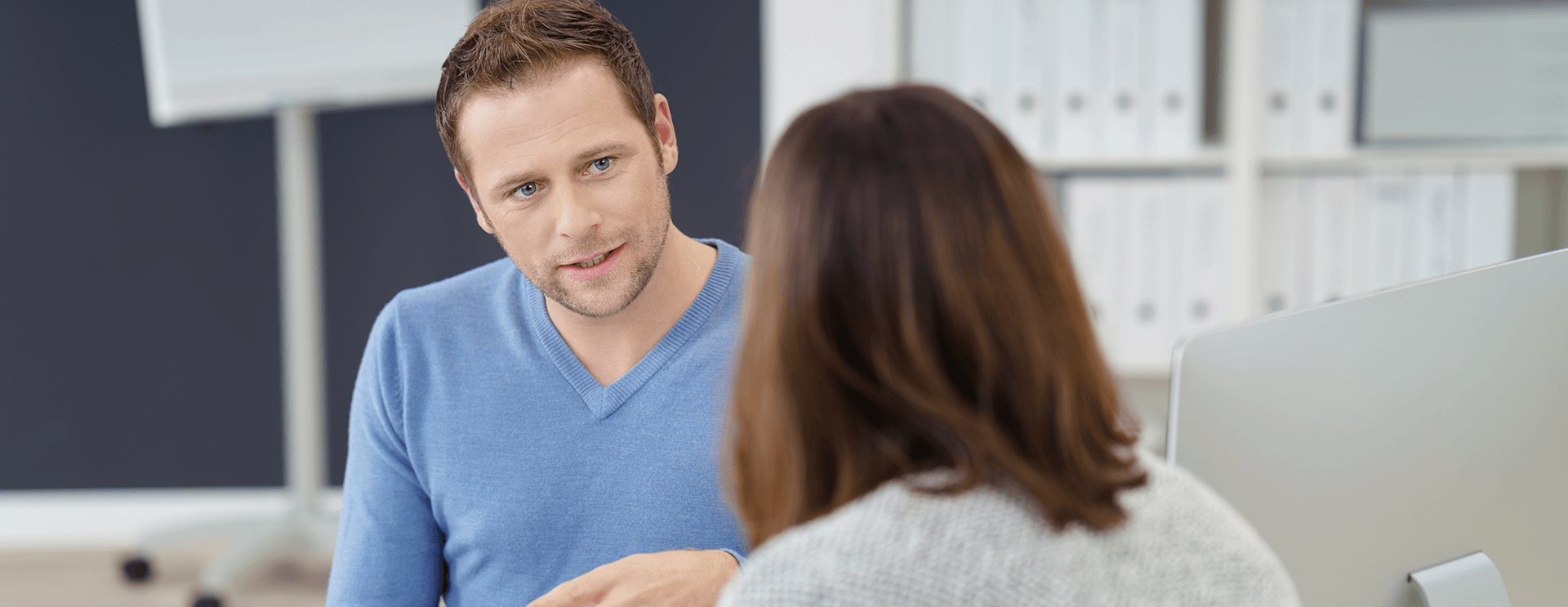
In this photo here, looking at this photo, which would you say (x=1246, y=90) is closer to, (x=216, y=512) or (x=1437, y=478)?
(x=1437, y=478)

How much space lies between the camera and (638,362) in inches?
41.2

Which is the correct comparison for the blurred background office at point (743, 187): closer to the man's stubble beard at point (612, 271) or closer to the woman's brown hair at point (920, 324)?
the man's stubble beard at point (612, 271)

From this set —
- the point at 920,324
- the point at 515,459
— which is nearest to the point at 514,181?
the point at 515,459

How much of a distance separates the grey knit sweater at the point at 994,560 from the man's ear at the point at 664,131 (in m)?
0.66

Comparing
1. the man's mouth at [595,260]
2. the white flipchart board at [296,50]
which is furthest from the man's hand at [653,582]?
the white flipchart board at [296,50]

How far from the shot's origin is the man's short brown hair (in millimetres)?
982

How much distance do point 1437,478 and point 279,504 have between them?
8.45ft

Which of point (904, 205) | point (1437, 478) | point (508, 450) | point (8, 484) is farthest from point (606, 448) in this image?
point (8, 484)

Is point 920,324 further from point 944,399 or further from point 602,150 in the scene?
point 602,150

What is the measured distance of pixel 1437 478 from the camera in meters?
0.65

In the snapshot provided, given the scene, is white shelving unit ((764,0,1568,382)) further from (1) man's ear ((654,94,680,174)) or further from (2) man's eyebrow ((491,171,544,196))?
(2) man's eyebrow ((491,171,544,196))

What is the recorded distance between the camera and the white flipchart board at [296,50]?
2.17 meters

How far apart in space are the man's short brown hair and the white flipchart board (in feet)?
4.01

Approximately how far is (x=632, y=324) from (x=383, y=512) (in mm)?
312
